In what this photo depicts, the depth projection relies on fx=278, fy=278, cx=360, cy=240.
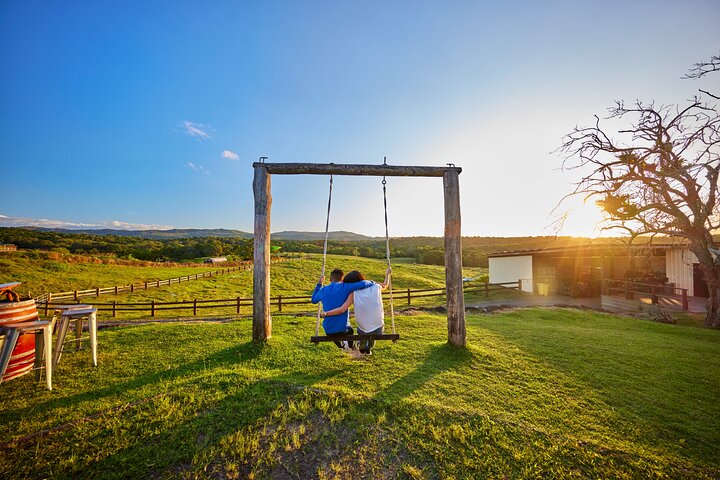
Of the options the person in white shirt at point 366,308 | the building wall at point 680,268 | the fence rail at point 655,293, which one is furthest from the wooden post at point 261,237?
the building wall at point 680,268

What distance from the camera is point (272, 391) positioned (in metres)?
4.00

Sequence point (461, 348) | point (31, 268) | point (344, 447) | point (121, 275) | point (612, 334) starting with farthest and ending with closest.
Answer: point (121, 275)
point (31, 268)
point (612, 334)
point (461, 348)
point (344, 447)

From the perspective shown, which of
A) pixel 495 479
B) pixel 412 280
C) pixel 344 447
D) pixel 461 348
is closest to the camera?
pixel 495 479

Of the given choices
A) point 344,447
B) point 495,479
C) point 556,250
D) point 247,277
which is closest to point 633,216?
point 556,250

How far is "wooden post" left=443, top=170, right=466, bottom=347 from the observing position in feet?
19.1

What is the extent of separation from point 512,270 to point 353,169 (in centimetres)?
2003

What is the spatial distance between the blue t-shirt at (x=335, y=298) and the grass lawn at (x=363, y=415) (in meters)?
0.87

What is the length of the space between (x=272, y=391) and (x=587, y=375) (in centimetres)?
556

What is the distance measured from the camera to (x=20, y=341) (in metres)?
4.48

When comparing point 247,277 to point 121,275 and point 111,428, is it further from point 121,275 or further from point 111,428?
point 111,428

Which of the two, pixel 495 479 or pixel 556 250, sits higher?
pixel 556 250

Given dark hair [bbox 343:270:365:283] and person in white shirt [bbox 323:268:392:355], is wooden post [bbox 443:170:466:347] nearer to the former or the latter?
person in white shirt [bbox 323:268:392:355]

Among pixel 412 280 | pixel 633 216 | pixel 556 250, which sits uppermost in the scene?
pixel 633 216

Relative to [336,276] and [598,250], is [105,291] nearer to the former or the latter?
[336,276]
